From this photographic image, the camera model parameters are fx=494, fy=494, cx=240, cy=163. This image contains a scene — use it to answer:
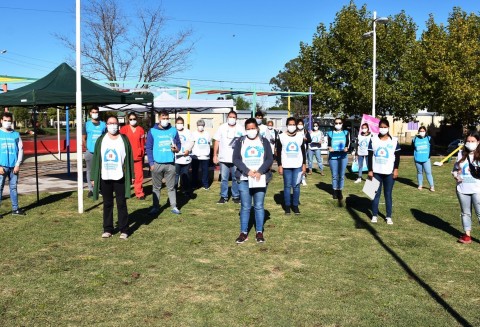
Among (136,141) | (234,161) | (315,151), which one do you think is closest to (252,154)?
(234,161)

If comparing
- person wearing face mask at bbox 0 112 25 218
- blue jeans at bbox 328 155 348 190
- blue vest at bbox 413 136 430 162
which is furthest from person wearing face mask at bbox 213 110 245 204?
blue vest at bbox 413 136 430 162

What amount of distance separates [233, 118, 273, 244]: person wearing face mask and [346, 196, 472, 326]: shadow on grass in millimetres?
1839

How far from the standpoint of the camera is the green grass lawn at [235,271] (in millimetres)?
4629

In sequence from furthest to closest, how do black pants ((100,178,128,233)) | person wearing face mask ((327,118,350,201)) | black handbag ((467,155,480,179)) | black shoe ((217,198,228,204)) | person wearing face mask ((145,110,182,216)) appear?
person wearing face mask ((327,118,350,201)) → black shoe ((217,198,228,204)) → person wearing face mask ((145,110,182,216)) → black pants ((100,178,128,233)) → black handbag ((467,155,480,179))

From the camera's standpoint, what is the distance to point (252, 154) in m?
7.04

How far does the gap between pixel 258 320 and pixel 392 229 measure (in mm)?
4372

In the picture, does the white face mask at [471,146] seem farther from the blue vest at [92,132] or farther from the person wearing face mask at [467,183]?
the blue vest at [92,132]

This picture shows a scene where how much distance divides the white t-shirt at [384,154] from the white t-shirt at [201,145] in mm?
4801

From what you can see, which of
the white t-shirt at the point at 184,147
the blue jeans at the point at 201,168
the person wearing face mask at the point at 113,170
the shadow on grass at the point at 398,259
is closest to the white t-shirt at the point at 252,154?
the person wearing face mask at the point at 113,170

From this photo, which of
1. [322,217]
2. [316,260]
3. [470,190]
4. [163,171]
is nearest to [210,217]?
[163,171]

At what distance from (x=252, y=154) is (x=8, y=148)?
4631 mm

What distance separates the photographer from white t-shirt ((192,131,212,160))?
12141mm

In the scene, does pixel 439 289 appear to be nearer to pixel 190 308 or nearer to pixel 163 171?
pixel 190 308

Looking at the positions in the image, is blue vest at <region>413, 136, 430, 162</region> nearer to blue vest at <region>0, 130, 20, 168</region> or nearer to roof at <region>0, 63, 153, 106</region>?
roof at <region>0, 63, 153, 106</region>
